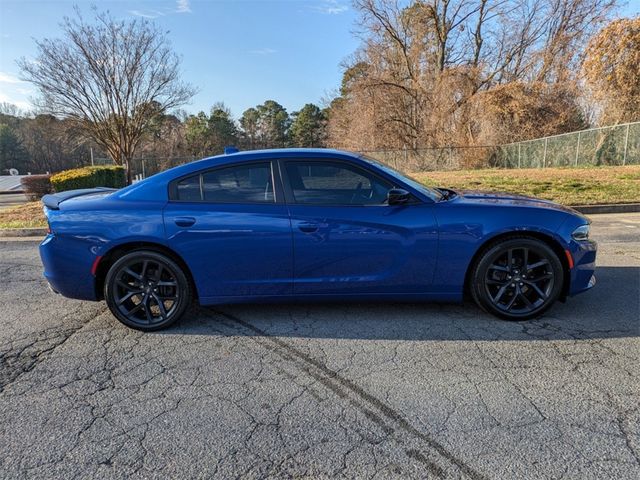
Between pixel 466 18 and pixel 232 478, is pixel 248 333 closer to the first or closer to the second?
pixel 232 478

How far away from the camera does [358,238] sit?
3406mm

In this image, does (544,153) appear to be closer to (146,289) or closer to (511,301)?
(511,301)

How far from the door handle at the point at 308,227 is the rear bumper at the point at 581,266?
2.18m

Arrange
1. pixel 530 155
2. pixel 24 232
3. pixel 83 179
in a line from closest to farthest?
pixel 24 232, pixel 83 179, pixel 530 155

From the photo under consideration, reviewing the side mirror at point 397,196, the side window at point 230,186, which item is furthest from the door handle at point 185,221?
the side mirror at point 397,196

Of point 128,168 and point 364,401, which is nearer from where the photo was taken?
point 364,401

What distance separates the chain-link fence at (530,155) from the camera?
760 inches

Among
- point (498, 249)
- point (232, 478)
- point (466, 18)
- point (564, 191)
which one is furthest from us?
point (466, 18)

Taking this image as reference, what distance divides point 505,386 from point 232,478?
5.71 feet

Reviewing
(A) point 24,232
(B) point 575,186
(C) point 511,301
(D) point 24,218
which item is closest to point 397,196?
(C) point 511,301

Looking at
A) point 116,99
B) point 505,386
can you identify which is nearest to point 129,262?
point 505,386

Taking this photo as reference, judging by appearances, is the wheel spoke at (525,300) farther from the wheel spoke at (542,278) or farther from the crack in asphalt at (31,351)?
Answer: the crack in asphalt at (31,351)

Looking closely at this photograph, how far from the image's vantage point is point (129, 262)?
350cm

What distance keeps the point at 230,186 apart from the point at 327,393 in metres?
1.92
